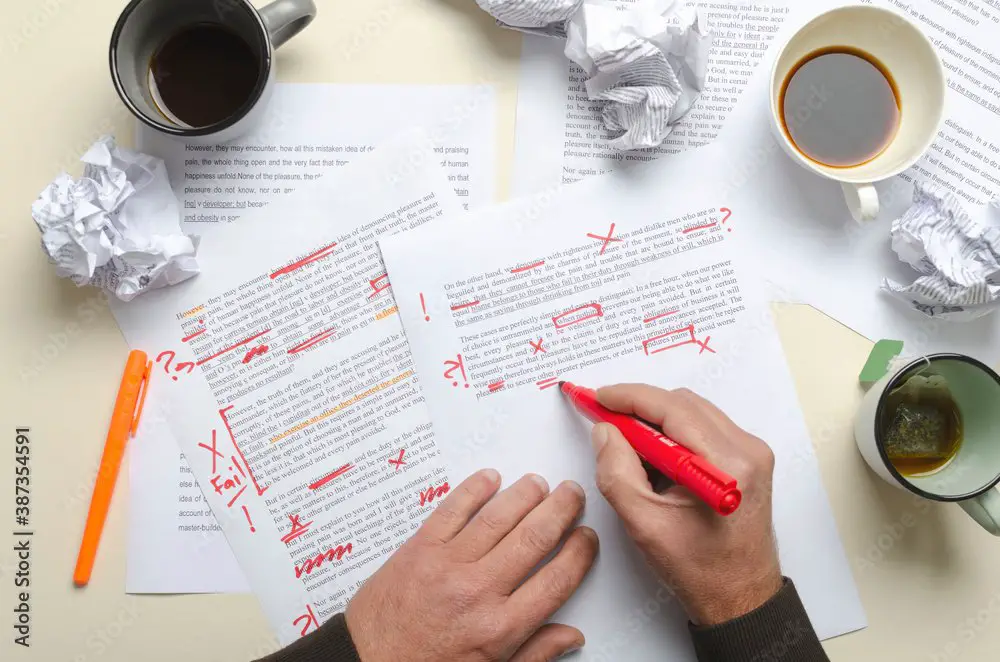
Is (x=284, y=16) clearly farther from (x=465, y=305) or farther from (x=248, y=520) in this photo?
(x=248, y=520)

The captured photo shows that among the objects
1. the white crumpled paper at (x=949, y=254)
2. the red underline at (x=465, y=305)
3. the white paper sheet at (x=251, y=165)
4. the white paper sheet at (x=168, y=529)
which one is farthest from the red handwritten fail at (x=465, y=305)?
the white crumpled paper at (x=949, y=254)

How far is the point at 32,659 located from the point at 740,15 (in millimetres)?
946

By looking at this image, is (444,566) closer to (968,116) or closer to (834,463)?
(834,463)

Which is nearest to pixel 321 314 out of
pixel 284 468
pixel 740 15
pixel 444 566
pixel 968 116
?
pixel 284 468

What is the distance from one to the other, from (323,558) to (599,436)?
0.98 feet

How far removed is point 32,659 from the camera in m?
0.74

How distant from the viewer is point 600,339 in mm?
757

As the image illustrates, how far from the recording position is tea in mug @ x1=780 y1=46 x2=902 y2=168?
74 cm

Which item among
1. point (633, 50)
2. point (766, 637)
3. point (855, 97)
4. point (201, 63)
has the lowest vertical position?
point (766, 637)

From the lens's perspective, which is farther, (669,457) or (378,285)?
(378,285)

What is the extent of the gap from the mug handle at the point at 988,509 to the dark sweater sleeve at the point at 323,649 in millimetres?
580

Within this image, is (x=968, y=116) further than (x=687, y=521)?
Yes

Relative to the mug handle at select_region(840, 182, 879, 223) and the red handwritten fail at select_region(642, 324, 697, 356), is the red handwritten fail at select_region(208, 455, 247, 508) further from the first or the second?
the mug handle at select_region(840, 182, 879, 223)

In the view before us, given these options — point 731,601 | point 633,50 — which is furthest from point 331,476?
point 633,50
